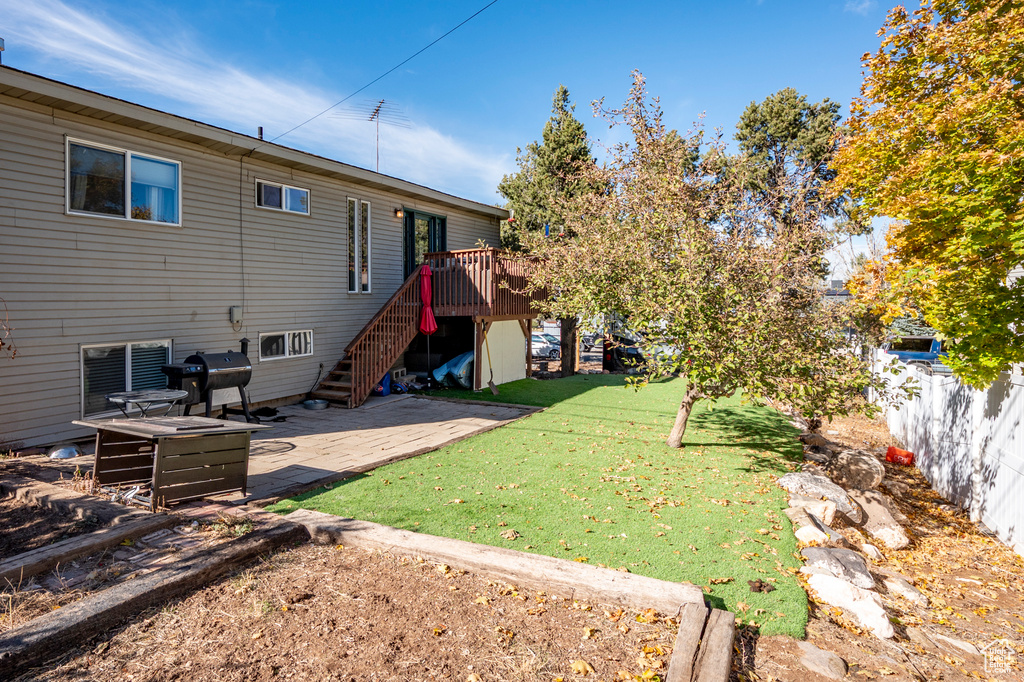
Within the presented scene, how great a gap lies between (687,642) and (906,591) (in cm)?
262

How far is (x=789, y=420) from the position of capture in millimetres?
11562

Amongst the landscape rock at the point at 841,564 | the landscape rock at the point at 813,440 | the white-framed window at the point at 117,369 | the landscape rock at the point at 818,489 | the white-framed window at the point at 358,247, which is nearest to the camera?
the landscape rock at the point at 841,564

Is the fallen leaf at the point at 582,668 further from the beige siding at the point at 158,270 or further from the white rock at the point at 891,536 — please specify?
the beige siding at the point at 158,270

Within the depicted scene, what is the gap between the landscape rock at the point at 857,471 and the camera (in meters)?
7.23

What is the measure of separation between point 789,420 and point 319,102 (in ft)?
49.3

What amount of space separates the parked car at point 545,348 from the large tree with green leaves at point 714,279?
589 inches

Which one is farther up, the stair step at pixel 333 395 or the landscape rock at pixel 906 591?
the stair step at pixel 333 395

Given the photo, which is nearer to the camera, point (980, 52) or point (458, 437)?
point (980, 52)

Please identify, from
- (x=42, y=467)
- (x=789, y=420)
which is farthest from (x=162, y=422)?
(x=789, y=420)

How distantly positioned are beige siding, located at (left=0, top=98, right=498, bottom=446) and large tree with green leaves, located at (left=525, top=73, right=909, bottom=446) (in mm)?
6202

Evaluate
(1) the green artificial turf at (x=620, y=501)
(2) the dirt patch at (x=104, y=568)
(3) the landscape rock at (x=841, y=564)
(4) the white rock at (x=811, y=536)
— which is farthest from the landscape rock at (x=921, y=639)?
(2) the dirt patch at (x=104, y=568)

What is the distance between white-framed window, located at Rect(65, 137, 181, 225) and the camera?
7629mm

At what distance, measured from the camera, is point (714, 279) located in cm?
696

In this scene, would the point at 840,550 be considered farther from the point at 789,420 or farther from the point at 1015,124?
the point at 789,420
